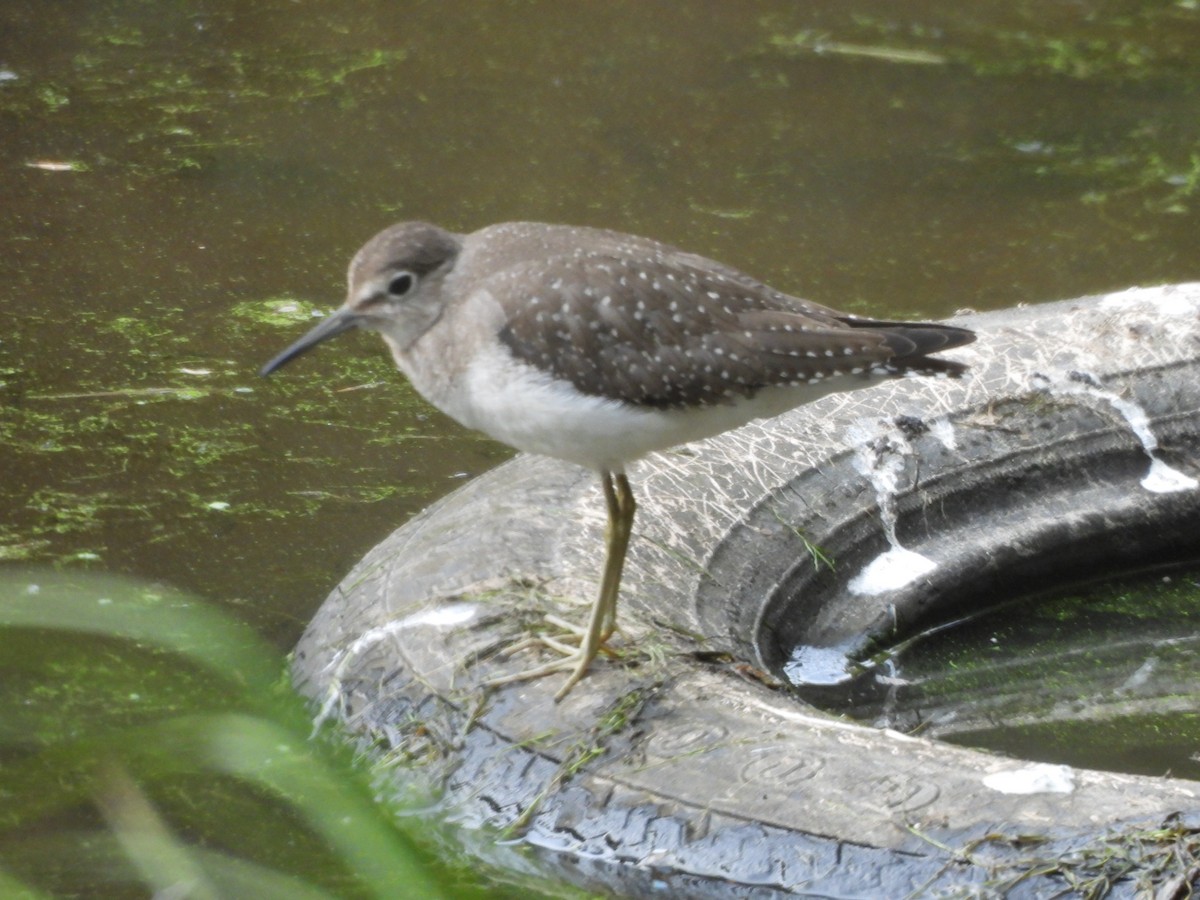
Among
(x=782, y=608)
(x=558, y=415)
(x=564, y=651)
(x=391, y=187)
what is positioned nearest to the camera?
(x=558, y=415)

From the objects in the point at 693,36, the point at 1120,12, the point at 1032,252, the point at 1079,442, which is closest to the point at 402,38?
the point at 693,36

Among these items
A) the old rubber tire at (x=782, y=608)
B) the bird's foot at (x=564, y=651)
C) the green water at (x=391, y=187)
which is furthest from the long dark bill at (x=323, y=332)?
the green water at (x=391, y=187)

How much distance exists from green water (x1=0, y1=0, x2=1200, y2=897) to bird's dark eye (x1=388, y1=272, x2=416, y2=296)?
118 cm

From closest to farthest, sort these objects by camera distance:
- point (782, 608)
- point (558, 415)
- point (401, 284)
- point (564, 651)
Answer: point (558, 415)
point (401, 284)
point (564, 651)
point (782, 608)

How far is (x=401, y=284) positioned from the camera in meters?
3.10

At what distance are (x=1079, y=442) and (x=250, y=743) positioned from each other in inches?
130

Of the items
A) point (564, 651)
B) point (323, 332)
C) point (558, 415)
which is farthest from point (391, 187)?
point (558, 415)

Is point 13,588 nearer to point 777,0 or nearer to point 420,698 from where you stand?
point 420,698

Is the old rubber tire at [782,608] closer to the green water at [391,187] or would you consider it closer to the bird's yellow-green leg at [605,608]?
the bird's yellow-green leg at [605,608]

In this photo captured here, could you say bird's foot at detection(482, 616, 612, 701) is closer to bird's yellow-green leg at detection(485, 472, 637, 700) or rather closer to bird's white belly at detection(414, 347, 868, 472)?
bird's yellow-green leg at detection(485, 472, 637, 700)

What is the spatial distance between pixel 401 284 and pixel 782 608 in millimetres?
1305

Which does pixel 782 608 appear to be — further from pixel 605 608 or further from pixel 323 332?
pixel 323 332

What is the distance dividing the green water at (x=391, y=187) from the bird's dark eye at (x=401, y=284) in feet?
3.88

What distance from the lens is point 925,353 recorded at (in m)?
3.26
